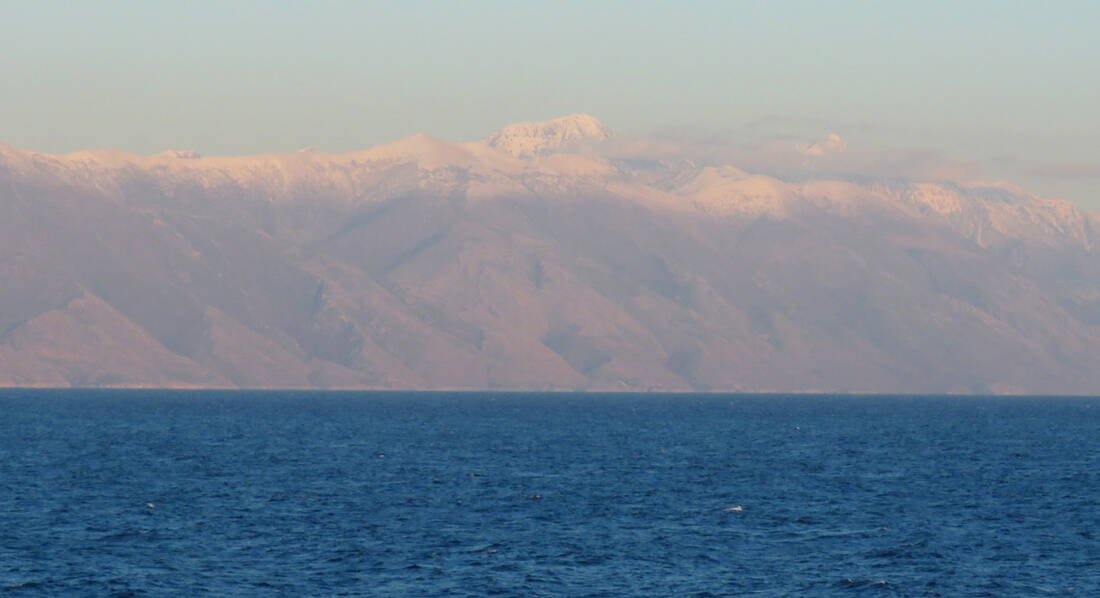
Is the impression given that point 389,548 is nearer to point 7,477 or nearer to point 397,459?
point 7,477

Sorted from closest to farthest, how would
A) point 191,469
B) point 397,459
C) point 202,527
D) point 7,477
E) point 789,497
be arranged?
1. point 202,527
2. point 789,497
3. point 7,477
4. point 191,469
5. point 397,459

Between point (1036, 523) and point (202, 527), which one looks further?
point (1036, 523)

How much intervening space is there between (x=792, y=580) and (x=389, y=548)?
74.7ft

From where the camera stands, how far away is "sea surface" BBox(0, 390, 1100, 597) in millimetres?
73625

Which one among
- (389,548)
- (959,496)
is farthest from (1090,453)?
(389,548)

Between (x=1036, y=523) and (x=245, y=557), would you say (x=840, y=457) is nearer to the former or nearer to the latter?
(x=1036, y=523)

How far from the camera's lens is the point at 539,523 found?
94.6 m

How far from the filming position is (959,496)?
11344cm

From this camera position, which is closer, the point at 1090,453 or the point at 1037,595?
the point at 1037,595

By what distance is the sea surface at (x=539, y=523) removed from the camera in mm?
73625

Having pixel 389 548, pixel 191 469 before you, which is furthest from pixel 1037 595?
pixel 191 469

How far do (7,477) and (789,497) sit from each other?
2428 inches

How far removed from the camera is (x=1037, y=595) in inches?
2795

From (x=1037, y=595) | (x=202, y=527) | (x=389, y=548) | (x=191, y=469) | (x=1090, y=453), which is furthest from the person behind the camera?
(x=1090, y=453)
